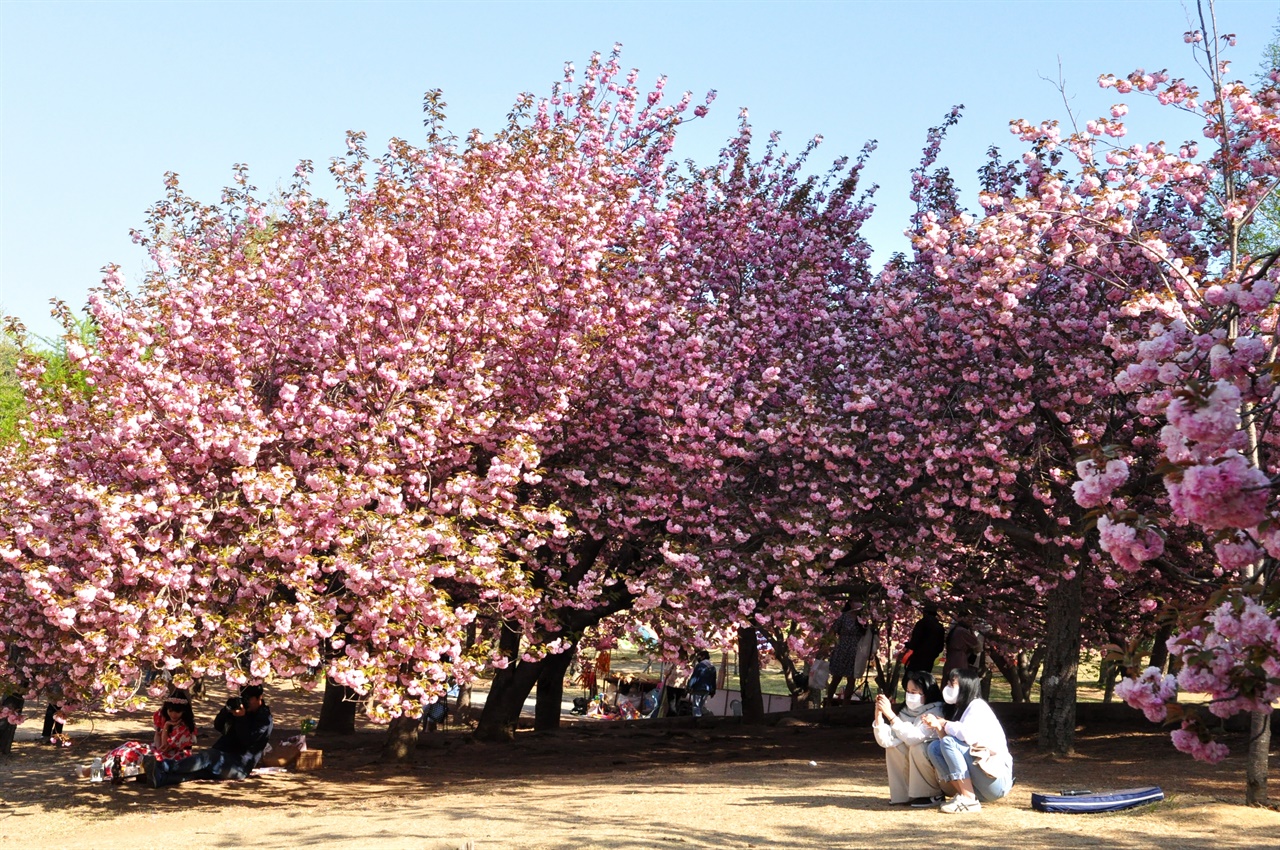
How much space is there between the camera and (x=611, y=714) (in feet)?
92.2

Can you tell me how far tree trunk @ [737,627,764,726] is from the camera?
843 inches

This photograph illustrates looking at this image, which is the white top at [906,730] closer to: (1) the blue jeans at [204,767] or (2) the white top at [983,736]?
(2) the white top at [983,736]

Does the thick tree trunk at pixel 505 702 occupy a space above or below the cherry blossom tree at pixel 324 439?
below

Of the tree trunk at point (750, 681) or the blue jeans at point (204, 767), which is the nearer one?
the blue jeans at point (204, 767)

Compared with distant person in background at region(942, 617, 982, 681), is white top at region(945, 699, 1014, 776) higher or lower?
lower

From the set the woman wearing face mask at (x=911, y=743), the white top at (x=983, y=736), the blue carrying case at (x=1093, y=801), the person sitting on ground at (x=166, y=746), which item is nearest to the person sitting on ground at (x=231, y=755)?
the person sitting on ground at (x=166, y=746)

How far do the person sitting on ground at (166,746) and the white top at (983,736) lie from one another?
942 centimetres

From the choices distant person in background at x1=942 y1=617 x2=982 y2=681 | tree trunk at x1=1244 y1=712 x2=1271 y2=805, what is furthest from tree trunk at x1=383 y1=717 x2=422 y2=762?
tree trunk at x1=1244 y1=712 x2=1271 y2=805

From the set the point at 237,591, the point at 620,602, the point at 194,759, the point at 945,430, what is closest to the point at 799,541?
the point at 945,430

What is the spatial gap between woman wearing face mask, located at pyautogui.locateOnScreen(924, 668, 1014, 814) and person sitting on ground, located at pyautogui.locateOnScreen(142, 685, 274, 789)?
8.24 m

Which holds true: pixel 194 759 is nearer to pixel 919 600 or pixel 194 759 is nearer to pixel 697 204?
pixel 919 600

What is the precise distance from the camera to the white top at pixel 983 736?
32.9 ft

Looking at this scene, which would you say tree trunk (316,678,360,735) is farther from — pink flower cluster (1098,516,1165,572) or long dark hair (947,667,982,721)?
pink flower cluster (1098,516,1165,572)

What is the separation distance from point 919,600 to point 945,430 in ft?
8.99
